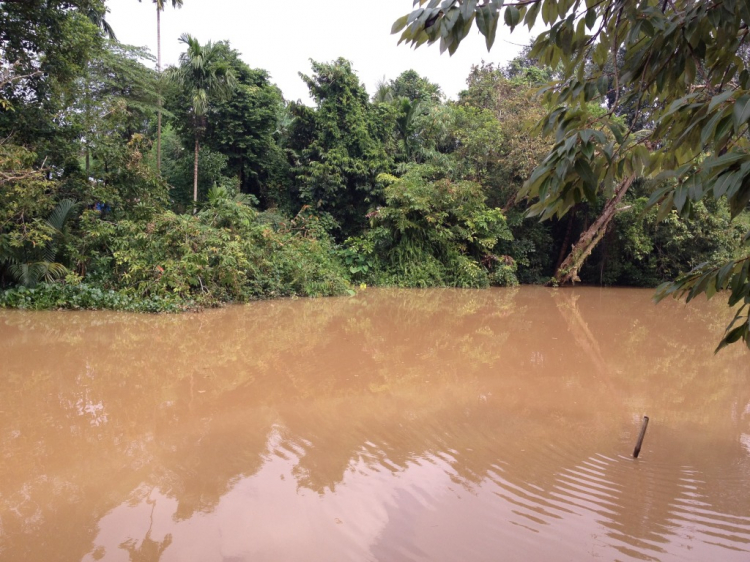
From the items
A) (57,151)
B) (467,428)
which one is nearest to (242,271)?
(57,151)

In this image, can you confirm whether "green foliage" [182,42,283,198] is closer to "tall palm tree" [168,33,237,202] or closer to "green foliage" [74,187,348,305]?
"tall palm tree" [168,33,237,202]

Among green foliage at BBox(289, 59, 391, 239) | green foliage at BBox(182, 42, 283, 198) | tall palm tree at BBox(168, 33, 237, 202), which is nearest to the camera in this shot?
tall palm tree at BBox(168, 33, 237, 202)

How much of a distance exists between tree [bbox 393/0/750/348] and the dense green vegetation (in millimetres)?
5739

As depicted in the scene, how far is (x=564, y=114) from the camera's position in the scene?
1642mm

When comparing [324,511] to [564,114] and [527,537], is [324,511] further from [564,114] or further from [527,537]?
[564,114]

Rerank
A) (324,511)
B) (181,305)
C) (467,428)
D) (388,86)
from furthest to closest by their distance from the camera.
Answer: (388,86) → (181,305) → (467,428) → (324,511)

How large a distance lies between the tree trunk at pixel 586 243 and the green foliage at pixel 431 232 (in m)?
1.87

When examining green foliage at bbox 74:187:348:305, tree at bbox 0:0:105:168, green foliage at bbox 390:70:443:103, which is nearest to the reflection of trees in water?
green foliage at bbox 74:187:348:305

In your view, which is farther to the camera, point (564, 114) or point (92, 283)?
point (92, 283)

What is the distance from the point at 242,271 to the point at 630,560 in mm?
8797

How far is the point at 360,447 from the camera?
3.93 meters

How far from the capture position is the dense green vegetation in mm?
9445

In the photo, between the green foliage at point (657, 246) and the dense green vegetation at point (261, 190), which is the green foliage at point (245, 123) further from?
the green foliage at point (657, 246)

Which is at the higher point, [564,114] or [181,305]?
[564,114]
